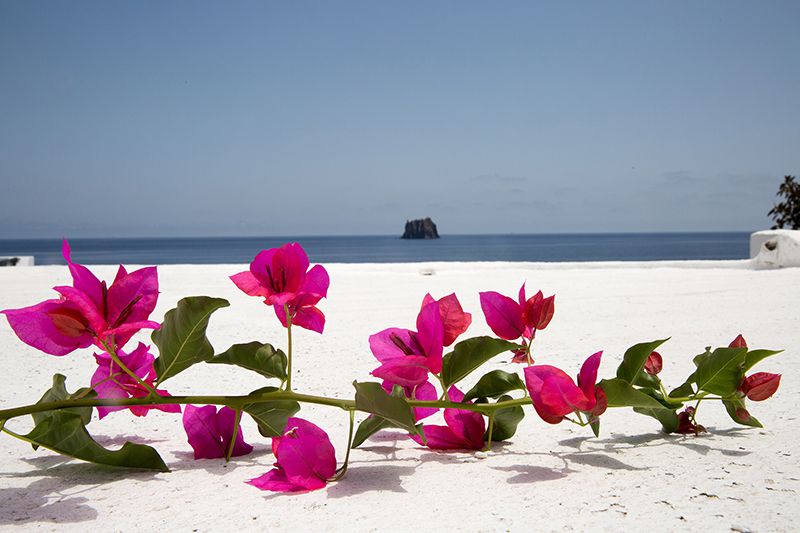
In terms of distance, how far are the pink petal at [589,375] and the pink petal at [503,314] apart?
0.50 feet

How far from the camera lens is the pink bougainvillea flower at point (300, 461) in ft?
2.82

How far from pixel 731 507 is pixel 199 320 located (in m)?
0.72

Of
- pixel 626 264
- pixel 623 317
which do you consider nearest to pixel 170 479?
pixel 623 317

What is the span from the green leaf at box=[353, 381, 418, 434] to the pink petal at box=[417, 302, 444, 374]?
80 millimetres

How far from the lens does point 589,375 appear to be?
0.86 m

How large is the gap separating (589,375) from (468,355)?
0.18 m

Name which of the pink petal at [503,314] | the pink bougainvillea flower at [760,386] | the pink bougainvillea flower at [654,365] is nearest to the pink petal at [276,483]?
the pink petal at [503,314]

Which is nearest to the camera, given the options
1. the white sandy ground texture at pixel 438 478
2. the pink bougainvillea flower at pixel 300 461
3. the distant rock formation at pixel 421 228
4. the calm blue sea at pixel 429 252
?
the white sandy ground texture at pixel 438 478

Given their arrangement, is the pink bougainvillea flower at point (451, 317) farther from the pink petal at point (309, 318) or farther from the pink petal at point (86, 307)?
the pink petal at point (86, 307)

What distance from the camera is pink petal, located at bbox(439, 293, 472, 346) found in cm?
96

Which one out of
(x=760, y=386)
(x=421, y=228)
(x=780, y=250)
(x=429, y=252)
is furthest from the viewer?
(x=421, y=228)

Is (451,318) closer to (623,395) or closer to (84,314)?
(623,395)

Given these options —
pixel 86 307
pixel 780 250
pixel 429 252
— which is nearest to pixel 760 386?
pixel 86 307

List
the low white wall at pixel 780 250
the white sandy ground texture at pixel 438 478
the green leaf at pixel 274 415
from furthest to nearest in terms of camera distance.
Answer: the low white wall at pixel 780 250, the green leaf at pixel 274 415, the white sandy ground texture at pixel 438 478
